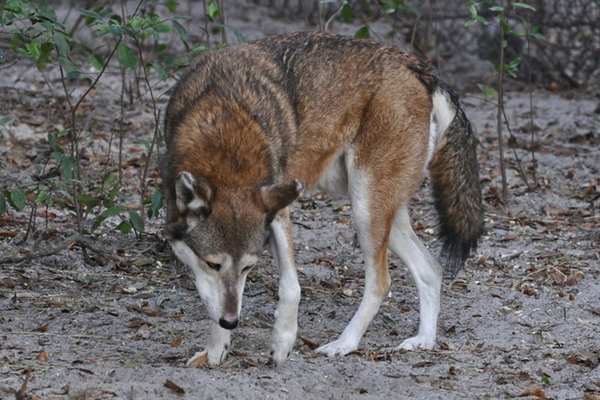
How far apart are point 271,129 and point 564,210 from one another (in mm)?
3961

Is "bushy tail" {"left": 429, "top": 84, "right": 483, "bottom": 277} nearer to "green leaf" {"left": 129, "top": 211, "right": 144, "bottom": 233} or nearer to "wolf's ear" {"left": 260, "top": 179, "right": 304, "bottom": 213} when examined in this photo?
"wolf's ear" {"left": 260, "top": 179, "right": 304, "bottom": 213}

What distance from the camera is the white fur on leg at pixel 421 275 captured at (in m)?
6.46

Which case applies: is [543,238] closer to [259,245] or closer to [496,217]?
[496,217]

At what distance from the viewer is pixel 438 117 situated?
22.4 feet

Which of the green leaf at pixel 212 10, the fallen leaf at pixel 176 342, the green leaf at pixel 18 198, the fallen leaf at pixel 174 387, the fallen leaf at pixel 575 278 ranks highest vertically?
the green leaf at pixel 212 10

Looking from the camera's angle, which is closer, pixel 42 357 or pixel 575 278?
pixel 42 357

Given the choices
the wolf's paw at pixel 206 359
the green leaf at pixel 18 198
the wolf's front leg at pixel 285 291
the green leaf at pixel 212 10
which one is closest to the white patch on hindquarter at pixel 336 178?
the wolf's front leg at pixel 285 291

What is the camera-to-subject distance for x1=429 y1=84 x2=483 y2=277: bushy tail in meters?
6.85

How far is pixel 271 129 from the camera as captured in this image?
19.8 ft

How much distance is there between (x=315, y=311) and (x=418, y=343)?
810 millimetres

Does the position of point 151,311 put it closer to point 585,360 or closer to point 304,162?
point 304,162

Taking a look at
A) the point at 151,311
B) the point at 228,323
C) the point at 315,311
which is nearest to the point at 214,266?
the point at 228,323

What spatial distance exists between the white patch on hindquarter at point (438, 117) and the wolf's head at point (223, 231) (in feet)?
4.95

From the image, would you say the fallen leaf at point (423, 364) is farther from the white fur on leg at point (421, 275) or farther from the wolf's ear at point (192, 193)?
the wolf's ear at point (192, 193)
